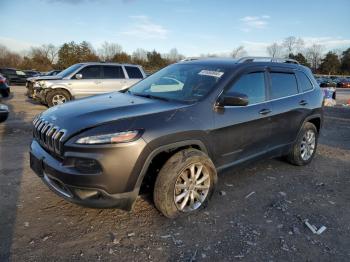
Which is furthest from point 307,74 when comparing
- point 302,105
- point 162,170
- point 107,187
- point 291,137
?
point 107,187

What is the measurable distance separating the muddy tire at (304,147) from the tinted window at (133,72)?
8.09 metres

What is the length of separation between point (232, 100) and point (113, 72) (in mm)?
8944

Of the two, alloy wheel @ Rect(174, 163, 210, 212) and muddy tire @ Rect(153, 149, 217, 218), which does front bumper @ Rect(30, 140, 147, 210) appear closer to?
muddy tire @ Rect(153, 149, 217, 218)

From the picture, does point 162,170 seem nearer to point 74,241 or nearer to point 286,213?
point 74,241

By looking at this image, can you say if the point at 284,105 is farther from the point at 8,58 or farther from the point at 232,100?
the point at 8,58

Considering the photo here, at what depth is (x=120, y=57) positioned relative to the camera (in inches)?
2266

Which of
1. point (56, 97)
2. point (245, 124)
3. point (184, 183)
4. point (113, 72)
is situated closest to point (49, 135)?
point (184, 183)

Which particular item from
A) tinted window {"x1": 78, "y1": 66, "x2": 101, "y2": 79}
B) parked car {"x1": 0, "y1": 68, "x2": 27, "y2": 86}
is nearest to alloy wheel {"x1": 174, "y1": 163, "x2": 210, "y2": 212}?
tinted window {"x1": 78, "y1": 66, "x2": 101, "y2": 79}

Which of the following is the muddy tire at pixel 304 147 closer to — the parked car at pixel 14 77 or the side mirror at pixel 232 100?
the side mirror at pixel 232 100

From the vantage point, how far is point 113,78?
12.0m

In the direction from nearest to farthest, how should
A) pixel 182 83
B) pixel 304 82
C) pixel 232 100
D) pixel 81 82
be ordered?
pixel 232 100 → pixel 182 83 → pixel 304 82 → pixel 81 82

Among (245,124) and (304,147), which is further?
(304,147)

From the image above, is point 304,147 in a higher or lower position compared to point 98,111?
lower

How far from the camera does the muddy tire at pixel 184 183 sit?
341cm
